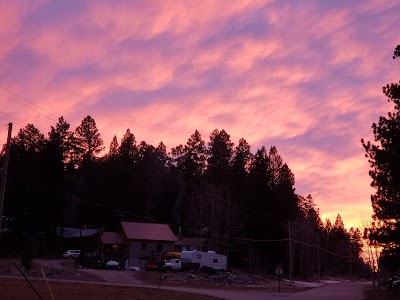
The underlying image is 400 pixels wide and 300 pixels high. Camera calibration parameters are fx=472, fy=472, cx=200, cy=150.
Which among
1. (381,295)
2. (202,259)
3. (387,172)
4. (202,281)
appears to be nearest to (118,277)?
(202,281)

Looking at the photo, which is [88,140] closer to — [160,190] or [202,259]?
[160,190]

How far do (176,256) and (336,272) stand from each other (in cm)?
9761

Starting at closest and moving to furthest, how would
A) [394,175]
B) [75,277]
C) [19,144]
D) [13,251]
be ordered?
[394,175] → [75,277] → [13,251] → [19,144]

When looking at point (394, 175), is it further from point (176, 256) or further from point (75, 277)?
point (176, 256)

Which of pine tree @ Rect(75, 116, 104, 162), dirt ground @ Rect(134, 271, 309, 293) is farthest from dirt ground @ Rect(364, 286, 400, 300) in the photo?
pine tree @ Rect(75, 116, 104, 162)

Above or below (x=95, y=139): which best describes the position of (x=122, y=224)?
below

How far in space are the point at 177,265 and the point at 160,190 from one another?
36.1 m

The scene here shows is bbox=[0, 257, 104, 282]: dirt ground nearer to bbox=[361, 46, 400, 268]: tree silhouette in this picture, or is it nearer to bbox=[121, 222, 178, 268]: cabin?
bbox=[121, 222, 178, 268]: cabin

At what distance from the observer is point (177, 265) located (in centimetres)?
6222

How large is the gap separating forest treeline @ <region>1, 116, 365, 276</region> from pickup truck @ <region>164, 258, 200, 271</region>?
15.7 meters

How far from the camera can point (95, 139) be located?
100 m

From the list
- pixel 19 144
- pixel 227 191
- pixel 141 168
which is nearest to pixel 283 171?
pixel 227 191

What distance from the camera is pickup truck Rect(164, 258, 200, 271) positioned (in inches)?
2411

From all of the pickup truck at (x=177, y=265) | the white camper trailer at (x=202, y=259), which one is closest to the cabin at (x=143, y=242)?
the white camper trailer at (x=202, y=259)
